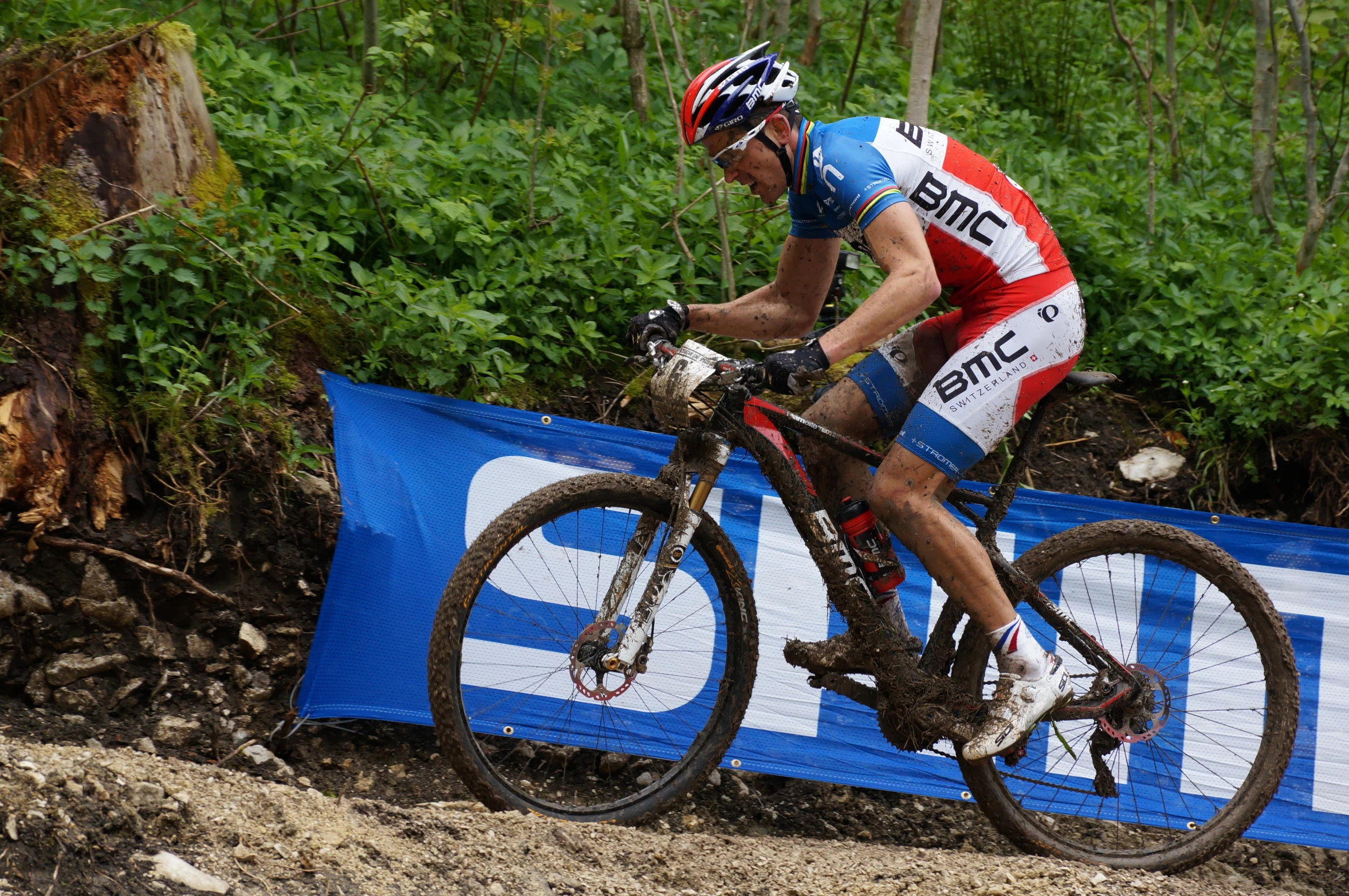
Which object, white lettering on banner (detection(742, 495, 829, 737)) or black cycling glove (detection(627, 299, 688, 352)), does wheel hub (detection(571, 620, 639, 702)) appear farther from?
white lettering on banner (detection(742, 495, 829, 737))

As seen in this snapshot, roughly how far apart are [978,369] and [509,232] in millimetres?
2820

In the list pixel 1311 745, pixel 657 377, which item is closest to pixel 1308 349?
pixel 1311 745

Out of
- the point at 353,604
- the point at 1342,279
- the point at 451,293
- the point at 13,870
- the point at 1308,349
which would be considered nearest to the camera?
the point at 13,870

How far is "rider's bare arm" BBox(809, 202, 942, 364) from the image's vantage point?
128 inches

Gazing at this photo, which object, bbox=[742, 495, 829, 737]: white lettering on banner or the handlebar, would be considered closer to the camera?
the handlebar

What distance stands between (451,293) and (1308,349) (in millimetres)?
4190

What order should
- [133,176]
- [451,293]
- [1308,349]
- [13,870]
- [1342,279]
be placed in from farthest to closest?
[1342,279] → [1308,349] → [451,293] → [133,176] → [13,870]

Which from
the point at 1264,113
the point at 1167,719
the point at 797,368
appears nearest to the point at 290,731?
the point at 797,368

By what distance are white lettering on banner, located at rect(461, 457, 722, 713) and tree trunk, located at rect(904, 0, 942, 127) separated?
8.85 feet

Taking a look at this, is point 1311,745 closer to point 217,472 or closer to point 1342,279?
point 1342,279

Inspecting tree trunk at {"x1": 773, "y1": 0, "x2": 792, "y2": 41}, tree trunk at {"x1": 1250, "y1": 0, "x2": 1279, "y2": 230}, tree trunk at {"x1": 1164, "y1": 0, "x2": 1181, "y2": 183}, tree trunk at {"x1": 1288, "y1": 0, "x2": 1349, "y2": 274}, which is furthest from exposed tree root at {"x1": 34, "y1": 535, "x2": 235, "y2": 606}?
tree trunk at {"x1": 1250, "y1": 0, "x2": 1279, "y2": 230}

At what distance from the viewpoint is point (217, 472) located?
434 centimetres

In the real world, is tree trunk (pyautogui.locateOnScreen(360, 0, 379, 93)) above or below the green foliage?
above

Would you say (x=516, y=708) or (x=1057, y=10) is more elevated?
(x=1057, y=10)
